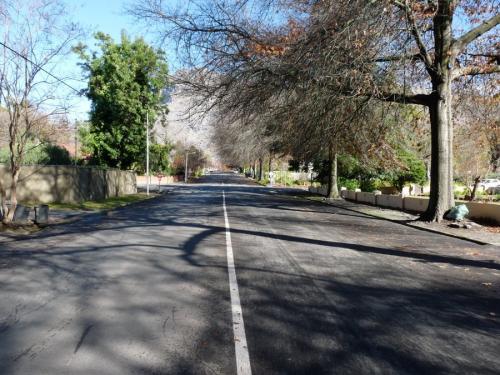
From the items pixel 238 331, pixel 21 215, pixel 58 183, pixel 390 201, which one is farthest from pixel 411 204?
pixel 238 331

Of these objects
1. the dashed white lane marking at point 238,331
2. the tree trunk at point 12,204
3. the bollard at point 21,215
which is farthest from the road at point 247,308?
the bollard at point 21,215

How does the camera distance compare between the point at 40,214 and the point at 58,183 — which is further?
the point at 58,183

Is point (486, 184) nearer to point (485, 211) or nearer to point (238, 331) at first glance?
point (485, 211)

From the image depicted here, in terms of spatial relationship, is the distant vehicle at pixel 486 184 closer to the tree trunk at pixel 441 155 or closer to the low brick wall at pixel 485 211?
the low brick wall at pixel 485 211

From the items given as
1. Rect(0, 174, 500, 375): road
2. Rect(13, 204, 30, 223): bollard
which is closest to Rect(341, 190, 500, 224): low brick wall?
Rect(0, 174, 500, 375): road

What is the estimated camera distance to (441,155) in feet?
63.7

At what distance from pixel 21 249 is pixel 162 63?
30874 mm

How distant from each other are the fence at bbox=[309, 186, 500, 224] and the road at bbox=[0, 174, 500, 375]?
23.6 feet

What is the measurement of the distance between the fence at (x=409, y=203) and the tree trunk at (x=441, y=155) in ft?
4.64

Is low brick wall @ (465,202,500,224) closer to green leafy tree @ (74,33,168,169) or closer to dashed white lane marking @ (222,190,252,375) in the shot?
dashed white lane marking @ (222,190,252,375)

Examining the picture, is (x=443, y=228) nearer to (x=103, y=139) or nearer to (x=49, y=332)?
(x=49, y=332)

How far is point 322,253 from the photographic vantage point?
11.7 metres

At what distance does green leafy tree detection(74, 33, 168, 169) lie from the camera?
39.2 metres

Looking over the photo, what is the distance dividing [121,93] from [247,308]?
34395 mm
